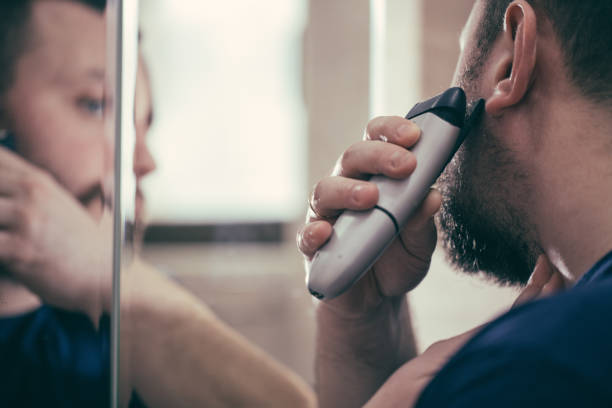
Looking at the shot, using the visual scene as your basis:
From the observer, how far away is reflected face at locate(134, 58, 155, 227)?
0.61 m

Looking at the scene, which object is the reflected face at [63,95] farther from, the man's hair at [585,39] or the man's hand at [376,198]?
the man's hair at [585,39]

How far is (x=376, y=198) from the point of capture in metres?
0.40

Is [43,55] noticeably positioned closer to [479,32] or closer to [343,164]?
[343,164]

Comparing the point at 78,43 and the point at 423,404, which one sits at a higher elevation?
the point at 78,43

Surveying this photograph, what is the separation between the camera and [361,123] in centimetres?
70

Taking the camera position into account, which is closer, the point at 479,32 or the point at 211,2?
the point at 479,32

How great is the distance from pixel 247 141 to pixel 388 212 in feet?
2.37

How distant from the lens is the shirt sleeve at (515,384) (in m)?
0.22

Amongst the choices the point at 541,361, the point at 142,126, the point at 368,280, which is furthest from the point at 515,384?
the point at 142,126

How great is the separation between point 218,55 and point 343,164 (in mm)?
711

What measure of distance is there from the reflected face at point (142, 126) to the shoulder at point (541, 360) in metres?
0.45

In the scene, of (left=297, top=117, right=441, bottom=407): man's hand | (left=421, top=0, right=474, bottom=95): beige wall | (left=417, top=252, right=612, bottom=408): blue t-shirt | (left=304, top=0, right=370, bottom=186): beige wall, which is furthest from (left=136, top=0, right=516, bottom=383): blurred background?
(left=417, top=252, right=612, bottom=408): blue t-shirt

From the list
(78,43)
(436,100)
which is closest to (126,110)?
(78,43)

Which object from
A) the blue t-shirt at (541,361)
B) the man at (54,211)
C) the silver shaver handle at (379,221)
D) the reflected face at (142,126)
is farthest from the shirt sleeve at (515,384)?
the reflected face at (142,126)
